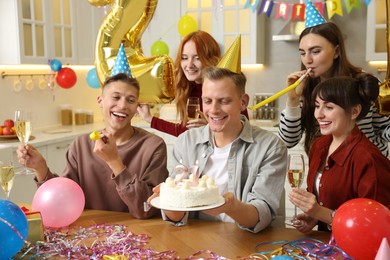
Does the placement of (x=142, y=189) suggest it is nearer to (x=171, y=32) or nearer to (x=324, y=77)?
(x=324, y=77)

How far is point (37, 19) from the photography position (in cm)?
385

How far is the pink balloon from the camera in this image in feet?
5.05

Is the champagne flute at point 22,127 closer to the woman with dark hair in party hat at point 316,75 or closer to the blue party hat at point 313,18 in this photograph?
the woman with dark hair in party hat at point 316,75

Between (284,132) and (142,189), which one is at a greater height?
(284,132)

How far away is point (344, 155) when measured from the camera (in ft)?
5.41

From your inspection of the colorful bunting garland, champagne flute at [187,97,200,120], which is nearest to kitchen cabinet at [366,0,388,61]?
the colorful bunting garland

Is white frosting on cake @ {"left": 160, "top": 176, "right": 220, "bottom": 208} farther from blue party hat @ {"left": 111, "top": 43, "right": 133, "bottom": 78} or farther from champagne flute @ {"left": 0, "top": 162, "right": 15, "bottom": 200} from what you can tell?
blue party hat @ {"left": 111, "top": 43, "right": 133, "bottom": 78}

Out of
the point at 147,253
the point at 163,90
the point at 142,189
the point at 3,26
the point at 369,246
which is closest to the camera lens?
the point at 369,246

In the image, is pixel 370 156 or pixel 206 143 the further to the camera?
pixel 206 143

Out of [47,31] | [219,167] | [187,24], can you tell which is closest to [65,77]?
[47,31]

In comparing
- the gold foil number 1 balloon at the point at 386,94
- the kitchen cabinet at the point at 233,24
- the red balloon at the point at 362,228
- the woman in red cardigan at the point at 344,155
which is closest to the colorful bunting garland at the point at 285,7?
the kitchen cabinet at the point at 233,24

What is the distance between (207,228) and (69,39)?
124 inches

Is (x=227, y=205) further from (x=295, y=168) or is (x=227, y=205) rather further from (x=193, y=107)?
(x=193, y=107)

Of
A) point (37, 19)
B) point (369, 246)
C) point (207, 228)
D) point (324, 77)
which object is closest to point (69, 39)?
point (37, 19)
